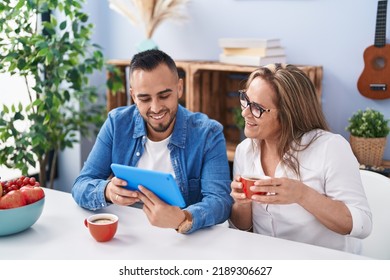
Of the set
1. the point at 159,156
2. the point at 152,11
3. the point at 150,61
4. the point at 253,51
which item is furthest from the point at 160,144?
the point at 152,11

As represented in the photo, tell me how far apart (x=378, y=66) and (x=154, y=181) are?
5.44ft

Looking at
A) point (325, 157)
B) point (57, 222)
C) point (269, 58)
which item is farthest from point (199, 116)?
point (269, 58)

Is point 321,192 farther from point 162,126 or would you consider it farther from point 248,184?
point 162,126

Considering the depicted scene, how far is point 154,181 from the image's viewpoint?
49.4 inches

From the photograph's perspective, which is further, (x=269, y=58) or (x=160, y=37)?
(x=160, y=37)

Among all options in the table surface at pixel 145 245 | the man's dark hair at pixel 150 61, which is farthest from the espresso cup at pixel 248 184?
the man's dark hair at pixel 150 61

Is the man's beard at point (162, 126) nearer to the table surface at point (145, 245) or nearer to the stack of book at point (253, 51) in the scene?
the table surface at point (145, 245)

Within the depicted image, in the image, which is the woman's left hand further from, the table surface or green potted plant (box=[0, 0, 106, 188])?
green potted plant (box=[0, 0, 106, 188])

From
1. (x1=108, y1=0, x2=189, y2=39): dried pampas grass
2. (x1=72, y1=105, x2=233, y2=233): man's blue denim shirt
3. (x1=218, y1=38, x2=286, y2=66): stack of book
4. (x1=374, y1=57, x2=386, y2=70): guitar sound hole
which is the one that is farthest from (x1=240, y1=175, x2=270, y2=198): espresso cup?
(x1=108, y1=0, x2=189, y2=39): dried pampas grass

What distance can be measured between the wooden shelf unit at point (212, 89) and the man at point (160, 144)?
82 cm

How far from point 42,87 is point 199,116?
47.7 inches

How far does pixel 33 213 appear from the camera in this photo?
1404 millimetres

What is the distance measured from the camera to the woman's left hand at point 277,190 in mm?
1341
